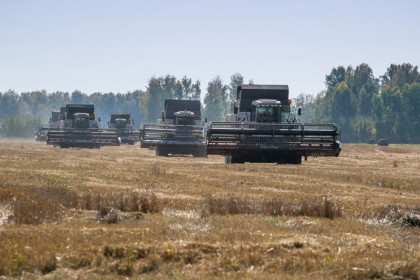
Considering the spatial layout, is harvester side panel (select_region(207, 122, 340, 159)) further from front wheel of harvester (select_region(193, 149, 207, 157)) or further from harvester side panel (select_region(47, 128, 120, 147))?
harvester side panel (select_region(47, 128, 120, 147))

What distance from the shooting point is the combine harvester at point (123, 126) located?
217 ft

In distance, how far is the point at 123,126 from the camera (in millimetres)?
68312

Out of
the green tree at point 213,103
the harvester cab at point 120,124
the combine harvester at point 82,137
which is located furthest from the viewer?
the green tree at point 213,103

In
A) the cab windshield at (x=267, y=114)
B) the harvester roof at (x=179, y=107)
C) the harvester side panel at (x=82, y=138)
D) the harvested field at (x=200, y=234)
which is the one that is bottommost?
the harvested field at (x=200, y=234)

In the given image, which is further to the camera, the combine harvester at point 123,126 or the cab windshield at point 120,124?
the cab windshield at point 120,124

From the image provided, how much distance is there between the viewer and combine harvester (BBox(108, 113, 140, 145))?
66.0 m

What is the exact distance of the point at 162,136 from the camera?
37750 millimetres

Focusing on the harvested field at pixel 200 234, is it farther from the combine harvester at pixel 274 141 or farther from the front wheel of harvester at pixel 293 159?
the front wheel of harvester at pixel 293 159

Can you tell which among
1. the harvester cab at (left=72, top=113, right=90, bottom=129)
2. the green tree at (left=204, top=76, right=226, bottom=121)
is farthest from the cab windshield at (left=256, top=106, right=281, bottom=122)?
the green tree at (left=204, top=76, right=226, bottom=121)

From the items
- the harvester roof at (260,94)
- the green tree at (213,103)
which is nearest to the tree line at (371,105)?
the green tree at (213,103)

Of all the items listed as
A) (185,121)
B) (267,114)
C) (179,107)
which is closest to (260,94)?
(267,114)

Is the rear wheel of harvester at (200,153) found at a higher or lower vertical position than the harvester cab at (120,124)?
lower

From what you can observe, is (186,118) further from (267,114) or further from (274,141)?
(274,141)

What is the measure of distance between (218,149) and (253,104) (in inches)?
236
